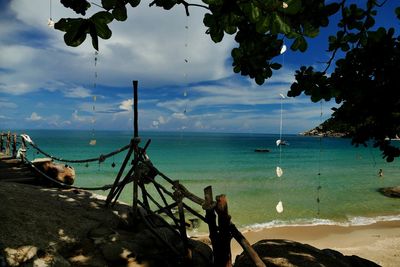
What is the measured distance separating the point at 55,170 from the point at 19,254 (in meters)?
10.3

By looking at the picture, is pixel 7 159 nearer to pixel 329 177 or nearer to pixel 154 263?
pixel 154 263

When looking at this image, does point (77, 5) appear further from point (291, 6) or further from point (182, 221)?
point (182, 221)

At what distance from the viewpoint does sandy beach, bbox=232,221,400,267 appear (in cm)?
1090

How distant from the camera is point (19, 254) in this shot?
509cm

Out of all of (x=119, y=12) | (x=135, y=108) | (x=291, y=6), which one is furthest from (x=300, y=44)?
(x=135, y=108)

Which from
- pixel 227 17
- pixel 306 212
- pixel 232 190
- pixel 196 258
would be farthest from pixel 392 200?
pixel 227 17

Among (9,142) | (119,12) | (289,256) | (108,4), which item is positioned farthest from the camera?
(9,142)

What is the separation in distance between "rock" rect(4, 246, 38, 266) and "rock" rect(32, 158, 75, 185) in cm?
980

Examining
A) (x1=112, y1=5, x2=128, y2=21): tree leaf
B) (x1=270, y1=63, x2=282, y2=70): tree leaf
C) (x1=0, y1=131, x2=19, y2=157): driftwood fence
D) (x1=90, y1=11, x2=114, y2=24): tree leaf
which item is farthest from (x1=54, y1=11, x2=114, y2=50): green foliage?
(x1=0, y1=131, x2=19, y2=157): driftwood fence

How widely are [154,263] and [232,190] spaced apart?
19168mm

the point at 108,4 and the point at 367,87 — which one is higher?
the point at 108,4

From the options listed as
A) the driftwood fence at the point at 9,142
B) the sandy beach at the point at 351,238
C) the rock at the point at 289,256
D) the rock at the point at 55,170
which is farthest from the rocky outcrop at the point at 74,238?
the driftwood fence at the point at 9,142

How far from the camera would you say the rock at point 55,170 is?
14.4 m

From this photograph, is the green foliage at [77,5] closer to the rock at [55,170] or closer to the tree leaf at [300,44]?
the tree leaf at [300,44]
